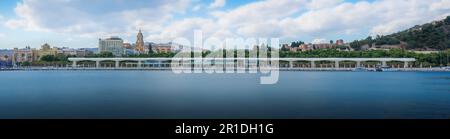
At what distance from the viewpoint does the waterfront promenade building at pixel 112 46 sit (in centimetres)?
2316

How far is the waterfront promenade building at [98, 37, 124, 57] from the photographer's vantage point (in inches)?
912

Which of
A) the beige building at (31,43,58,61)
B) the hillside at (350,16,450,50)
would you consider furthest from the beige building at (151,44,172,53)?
the hillside at (350,16,450,50)

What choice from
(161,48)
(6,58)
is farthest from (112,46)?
(6,58)

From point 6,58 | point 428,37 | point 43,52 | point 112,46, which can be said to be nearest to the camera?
point 428,37

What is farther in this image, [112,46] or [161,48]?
[161,48]

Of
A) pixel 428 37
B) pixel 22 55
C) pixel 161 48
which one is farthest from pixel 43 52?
pixel 428 37

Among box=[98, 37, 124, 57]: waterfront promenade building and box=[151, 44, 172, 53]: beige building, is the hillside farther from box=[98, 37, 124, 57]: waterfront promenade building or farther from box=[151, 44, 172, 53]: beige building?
box=[98, 37, 124, 57]: waterfront promenade building

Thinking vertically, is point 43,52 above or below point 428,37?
below

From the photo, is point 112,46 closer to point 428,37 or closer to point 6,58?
point 6,58

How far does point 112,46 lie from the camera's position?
23.4m

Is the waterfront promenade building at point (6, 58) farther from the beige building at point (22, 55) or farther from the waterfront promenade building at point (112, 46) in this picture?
the waterfront promenade building at point (112, 46)

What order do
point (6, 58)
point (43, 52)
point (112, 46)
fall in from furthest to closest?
point (43, 52), point (112, 46), point (6, 58)

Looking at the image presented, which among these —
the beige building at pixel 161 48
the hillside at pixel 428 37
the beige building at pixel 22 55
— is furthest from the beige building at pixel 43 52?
the hillside at pixel 428 37
